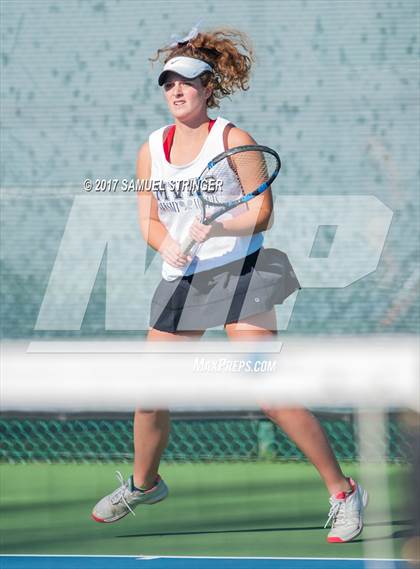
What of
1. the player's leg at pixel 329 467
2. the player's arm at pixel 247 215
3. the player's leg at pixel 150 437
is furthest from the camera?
the player's arm at pixel 247 215

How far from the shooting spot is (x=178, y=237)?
377cm

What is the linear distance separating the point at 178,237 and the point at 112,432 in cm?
142

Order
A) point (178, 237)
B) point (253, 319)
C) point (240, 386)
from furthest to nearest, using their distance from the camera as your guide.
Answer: point (178, 237) → point (253, 319) → point (240, 386)

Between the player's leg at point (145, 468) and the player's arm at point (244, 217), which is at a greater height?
the player's arm at point (244, 217)

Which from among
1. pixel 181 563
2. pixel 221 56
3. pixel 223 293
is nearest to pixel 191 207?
pixel 223 293

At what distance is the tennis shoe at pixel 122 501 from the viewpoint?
3.59 meters

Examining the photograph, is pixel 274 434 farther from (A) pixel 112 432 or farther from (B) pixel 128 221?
(B) pixel 128 221

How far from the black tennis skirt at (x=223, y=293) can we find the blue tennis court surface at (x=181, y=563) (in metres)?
0.65

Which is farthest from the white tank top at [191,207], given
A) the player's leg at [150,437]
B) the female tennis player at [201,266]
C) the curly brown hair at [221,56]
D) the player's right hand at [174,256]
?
the player's leg at [150,437]

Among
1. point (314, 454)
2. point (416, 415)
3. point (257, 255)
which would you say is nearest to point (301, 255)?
point (257, 255)

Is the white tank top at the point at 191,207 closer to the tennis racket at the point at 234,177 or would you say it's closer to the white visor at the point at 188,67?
the tennis racket at the point at 234,177

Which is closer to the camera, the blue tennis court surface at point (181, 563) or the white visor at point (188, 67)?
the blue tennis court surface at point (181, 563)

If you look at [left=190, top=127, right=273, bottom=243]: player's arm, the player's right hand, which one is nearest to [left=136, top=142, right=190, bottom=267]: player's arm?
the player's right hand

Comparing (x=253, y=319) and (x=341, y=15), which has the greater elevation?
(x=341, y=15)
